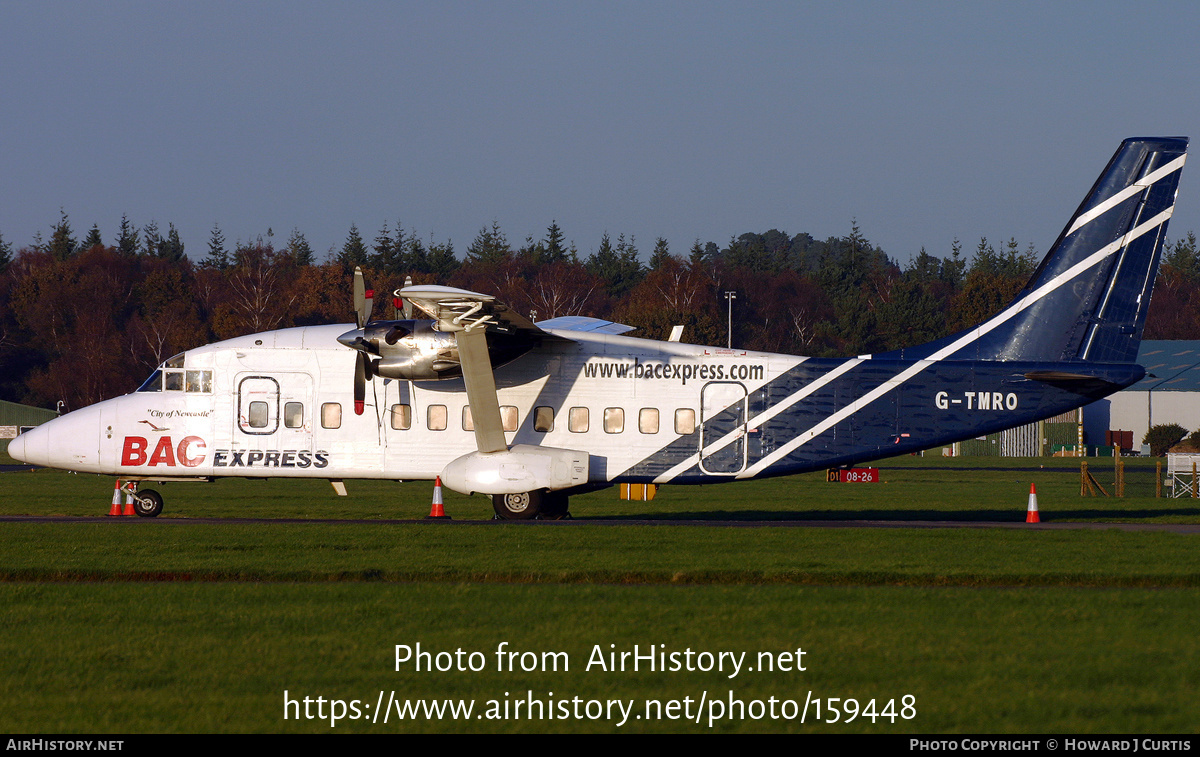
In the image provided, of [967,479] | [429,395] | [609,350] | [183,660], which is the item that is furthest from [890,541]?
[967,479]

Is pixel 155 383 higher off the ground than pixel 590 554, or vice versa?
pixel 155 383

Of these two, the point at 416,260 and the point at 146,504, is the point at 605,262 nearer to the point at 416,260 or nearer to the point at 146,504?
the point at 416,260

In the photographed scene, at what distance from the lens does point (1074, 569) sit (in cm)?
1614

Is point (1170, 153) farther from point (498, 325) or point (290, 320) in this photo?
point (290, 320)

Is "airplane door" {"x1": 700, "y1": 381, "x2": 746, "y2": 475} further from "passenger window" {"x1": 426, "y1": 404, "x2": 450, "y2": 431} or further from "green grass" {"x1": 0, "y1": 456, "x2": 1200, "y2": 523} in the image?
"passenger window" {"x1": 426, "y1": 404, "x2": 450, "y2": 431}

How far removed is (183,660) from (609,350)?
14.7m

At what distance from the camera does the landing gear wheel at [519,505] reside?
2361cm

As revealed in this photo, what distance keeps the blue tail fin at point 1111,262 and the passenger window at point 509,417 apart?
9465mm

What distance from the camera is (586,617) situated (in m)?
12.3

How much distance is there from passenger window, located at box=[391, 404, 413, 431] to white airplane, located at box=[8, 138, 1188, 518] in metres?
0.04

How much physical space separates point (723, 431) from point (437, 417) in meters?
5.48

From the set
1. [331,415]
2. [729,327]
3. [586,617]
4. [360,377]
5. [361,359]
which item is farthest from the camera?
[729,327]

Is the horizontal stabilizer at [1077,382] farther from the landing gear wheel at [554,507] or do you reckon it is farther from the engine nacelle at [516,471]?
the landing gear wheel at [554,507]

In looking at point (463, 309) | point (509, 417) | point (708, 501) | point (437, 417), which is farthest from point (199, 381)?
point (708, 501)
